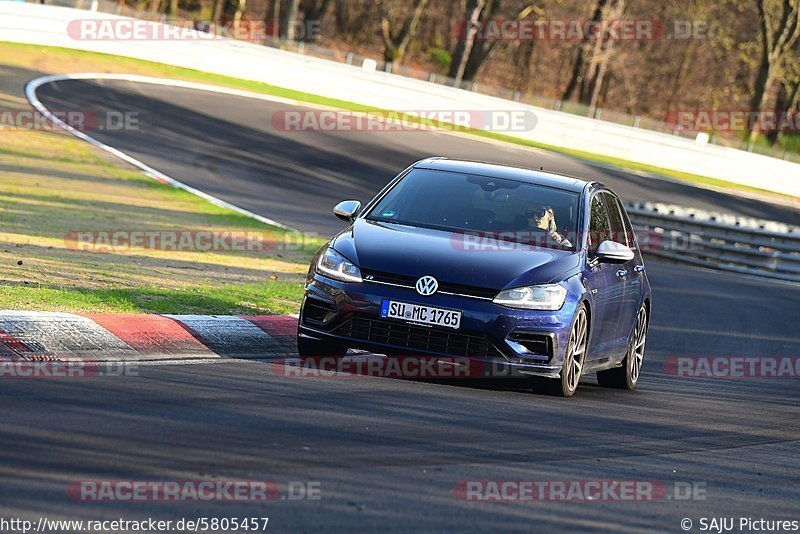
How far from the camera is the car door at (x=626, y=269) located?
1156 cm

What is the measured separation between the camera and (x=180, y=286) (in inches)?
506

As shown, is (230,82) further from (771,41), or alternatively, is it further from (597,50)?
(771,41)

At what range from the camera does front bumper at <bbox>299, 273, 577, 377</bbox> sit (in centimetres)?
951

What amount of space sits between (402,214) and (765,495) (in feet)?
13.6

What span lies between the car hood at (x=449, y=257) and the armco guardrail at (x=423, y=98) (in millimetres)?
33434

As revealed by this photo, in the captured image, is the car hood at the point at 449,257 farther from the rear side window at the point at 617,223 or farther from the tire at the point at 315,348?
the rear side window at the point at 617,223

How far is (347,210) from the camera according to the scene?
1079 cm

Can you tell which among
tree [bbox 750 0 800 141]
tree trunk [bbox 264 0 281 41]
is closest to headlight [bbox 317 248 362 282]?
tree trunk [bbox 264 0 281 41]

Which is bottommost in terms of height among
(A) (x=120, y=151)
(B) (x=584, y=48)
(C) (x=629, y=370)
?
(A) (x=120, y=151)

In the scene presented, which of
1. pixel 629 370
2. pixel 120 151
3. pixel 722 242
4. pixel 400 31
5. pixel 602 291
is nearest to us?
pixel 602 291

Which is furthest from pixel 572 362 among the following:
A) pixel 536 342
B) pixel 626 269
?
pixel 626 269

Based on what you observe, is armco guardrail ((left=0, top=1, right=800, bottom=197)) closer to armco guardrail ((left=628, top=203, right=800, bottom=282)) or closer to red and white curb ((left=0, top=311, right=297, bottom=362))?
armco guardrail ((left=628, top=203, right=800, bottom=282))

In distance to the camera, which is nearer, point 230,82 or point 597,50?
point 230,82

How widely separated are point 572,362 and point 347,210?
2114mm
